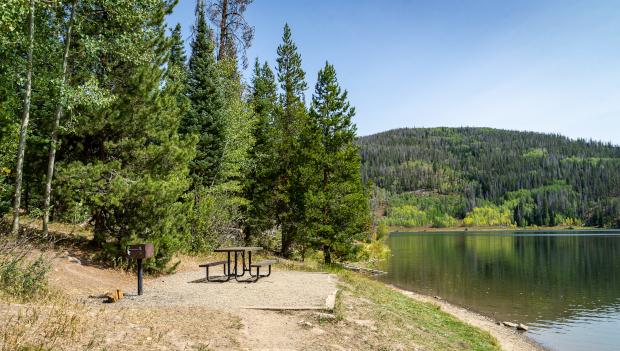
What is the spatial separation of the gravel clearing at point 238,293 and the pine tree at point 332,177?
9.53 meters

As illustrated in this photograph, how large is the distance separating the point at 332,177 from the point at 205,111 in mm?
9176

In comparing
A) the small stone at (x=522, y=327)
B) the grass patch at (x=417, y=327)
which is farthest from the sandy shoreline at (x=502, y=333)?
the grass patch at (x=417, y=327)

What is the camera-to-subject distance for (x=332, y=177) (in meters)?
29.3

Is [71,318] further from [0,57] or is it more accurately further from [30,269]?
[0,57]

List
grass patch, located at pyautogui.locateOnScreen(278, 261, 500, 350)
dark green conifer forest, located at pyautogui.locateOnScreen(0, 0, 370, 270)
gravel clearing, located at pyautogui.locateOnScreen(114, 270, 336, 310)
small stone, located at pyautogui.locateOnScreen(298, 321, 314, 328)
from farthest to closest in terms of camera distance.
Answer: dark green conifer forest, located at pyautogui.locateOnScreen(0, 0, 370, 270) → gravel clearing, located at pyautogui.locateOnScreen(114, 270, 336, 310) → grass patch, located at pyautogui.locateOnScreen(278, 261, 500, 350) → small stone, located at pyautogui.locateOnScreen(298, 321, 314, 328)

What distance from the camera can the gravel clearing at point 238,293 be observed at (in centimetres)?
1183

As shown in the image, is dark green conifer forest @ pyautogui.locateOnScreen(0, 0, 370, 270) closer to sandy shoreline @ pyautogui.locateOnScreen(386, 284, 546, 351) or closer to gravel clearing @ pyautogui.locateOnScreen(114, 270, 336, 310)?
gravel clearing @ pyautogui.locateOnScreen(114, 270, 336, 310)

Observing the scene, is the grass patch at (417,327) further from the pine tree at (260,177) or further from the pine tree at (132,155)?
the pine tree at (260,177)

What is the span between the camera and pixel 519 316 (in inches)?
1001

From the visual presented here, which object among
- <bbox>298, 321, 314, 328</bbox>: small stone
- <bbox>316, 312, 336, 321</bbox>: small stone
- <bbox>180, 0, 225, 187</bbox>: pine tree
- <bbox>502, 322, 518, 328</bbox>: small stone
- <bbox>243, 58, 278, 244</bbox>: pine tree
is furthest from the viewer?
<bbox>243, 58, 278, 244</bbox>: pine tree

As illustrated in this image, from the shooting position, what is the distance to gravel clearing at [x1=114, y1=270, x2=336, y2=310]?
11828 mm

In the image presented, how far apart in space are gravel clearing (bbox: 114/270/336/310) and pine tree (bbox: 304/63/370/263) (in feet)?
31.3

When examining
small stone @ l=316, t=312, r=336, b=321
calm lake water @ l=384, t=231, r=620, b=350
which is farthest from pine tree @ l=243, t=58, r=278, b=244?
small stone @ l=316, t=312, r=336, b=321

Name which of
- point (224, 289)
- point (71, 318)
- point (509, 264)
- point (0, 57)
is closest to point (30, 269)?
point (71, 318)
